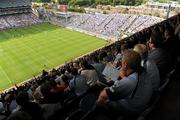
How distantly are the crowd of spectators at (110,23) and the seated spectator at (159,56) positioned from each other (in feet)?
166

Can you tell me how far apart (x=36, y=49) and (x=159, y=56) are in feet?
144

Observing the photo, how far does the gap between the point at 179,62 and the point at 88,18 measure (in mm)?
67893

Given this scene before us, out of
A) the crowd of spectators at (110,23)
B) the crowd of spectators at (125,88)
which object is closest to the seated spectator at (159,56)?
the crowd of spectators at (125,88)

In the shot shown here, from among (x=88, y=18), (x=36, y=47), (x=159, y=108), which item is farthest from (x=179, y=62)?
(x=88, y=18)

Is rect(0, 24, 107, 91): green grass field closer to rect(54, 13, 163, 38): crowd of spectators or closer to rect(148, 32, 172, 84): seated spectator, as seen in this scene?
rect(54, 13, 163, 38): crowd of spectators

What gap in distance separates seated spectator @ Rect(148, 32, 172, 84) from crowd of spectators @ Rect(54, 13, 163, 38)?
5051 centimetres

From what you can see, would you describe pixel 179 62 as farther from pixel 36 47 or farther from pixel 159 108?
pixel 36 47

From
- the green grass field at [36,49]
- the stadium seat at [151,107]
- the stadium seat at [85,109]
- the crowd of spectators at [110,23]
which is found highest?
the stadium seat at [151,107]

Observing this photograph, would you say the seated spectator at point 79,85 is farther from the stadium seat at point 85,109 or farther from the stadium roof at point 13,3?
the stadium roof at point 13,3

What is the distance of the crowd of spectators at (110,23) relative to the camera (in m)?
61.0

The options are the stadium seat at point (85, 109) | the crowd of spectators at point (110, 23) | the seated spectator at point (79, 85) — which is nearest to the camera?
the stadium seat at point (85, 109)

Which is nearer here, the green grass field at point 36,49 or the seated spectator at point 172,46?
the seated spectator at point 172,46

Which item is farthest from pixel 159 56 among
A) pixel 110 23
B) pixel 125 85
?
pixel 110 23

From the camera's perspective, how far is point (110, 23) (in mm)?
67688
